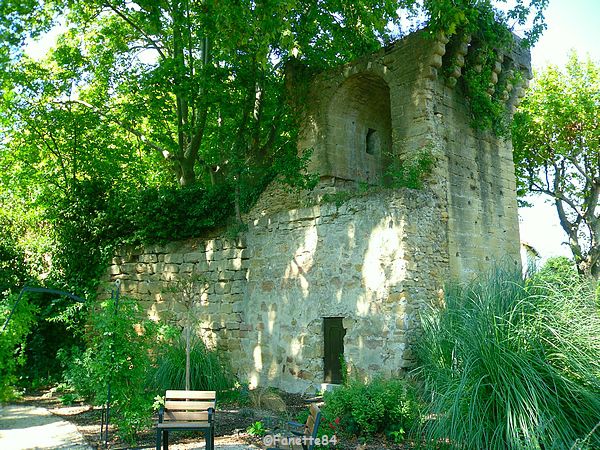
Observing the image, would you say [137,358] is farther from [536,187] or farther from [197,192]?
[536,187]

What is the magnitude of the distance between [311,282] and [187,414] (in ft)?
12.5

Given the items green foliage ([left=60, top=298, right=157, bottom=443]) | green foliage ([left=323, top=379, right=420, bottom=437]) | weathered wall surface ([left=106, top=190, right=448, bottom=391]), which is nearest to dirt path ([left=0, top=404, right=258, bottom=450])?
green foliage ([left=60, top=298, right=157, bottom=443])

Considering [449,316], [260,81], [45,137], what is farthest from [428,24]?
[45,137]

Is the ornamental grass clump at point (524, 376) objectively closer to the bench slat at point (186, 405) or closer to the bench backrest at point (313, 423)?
the bench backrest at point (313, 423)

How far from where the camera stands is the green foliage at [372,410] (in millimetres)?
6023

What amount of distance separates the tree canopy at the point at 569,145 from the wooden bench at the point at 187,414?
14.0m

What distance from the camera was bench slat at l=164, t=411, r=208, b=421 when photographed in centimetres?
535

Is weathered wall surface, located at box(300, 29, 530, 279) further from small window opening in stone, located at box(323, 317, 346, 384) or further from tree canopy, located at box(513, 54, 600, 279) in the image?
tree canopy, located at box(513, 54, 600, 279)

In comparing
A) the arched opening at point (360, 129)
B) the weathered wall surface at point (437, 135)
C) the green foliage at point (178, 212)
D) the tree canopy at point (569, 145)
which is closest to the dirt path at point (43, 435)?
the green foliage at point (178, 212)

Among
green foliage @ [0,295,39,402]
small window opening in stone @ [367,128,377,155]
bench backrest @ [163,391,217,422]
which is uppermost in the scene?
small window opening in stone @ [367,128,377,155]

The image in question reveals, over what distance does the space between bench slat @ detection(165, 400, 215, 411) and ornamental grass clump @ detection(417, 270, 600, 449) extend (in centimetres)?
219

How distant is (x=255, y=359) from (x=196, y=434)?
2988 mm

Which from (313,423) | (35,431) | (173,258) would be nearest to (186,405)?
(313,423)

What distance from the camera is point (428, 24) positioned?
9.24 meters
